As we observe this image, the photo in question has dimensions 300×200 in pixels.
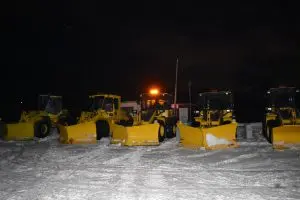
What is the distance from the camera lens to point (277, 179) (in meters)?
6.38

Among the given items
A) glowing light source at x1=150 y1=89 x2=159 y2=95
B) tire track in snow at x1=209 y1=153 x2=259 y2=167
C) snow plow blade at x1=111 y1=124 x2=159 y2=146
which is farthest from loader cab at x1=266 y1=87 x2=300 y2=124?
glowing light source at x1=150 y1=89 x2=159 y2=95

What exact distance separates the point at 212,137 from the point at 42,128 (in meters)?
9.33

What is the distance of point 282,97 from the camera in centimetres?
1270

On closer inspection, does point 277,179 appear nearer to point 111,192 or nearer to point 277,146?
point 111,192

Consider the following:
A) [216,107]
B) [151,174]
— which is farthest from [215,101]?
[151,174]

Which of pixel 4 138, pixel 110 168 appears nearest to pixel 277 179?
pixel 110 168

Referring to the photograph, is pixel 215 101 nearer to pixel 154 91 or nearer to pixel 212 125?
pixel 212 125

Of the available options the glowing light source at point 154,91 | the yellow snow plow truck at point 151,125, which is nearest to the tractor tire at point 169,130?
the yellow snow plow truck at point 151,125

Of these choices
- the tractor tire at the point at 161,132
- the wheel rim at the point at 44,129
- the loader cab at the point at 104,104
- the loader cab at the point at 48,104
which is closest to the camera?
the tractor tire at the point at 161,132

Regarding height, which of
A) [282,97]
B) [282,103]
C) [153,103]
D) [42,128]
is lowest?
[42,128]

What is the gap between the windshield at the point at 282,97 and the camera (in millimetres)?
12555

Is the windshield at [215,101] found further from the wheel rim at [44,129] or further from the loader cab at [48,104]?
the loader cab at [48,104]

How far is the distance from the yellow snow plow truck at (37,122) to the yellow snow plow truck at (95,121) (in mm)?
2325

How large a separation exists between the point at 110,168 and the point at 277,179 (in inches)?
159
